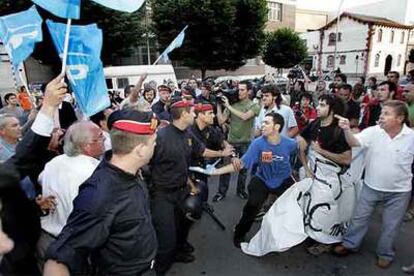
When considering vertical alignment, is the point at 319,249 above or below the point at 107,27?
below

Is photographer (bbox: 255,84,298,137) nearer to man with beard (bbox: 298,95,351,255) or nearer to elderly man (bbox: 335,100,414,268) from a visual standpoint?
man with beard (bbox: 298,95,351,255)

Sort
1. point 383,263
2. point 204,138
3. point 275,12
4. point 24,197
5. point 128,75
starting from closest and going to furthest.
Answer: point 24,197 < point 383,263 < point 204,138 < point 128,75 < point 275,12

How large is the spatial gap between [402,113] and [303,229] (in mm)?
1558

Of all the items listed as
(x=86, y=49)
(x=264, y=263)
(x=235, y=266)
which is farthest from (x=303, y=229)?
(x=86, y=49)

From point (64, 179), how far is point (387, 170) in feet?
10.0

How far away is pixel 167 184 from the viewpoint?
3.22 metres

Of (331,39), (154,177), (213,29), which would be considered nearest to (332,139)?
(154,177)

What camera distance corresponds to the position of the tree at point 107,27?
1784 cm

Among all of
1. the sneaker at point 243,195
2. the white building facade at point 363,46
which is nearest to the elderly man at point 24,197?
the sneaker at point 243,195

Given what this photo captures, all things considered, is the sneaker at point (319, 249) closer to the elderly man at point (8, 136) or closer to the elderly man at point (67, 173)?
the elderly man at point (67, 173)

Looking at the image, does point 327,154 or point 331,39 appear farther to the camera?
point 331,39

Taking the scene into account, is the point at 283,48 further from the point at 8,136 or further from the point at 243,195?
the point at 8,136

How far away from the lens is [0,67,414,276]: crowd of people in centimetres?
171

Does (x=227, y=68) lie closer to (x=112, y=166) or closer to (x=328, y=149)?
(x=328, y=149)
